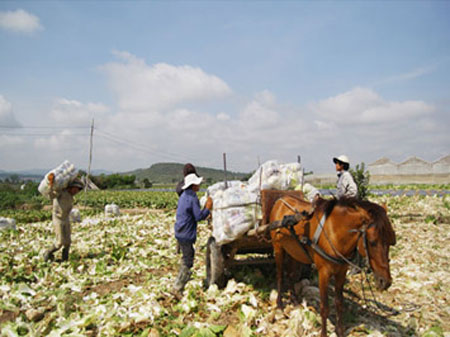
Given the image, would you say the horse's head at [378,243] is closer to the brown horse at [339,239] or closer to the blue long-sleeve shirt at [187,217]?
the brown horse at [339,239]

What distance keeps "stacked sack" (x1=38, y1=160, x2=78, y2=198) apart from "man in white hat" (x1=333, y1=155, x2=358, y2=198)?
6.69 metres

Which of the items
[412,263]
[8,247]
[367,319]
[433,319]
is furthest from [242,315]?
[8,247]

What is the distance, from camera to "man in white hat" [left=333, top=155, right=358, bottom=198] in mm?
5910

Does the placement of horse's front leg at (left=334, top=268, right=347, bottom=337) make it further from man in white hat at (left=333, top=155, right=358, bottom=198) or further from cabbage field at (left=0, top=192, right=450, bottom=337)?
man in white hat at (left=333, top=155, right=358, bottom=198)

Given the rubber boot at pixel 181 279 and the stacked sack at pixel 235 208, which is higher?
the stacked sack at pixel 235 208

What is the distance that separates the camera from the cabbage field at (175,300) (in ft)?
15.4

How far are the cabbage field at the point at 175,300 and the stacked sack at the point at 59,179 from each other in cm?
190

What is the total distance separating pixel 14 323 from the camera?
186 inches

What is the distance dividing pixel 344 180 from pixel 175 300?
3935 millimetres

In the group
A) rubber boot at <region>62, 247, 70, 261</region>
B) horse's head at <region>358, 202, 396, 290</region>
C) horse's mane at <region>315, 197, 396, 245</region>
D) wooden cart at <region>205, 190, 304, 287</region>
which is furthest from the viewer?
rubber boot at <region>62, 247, 70, 261</region>

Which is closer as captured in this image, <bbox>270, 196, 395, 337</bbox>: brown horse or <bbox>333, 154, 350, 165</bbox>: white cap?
<bbox>270, 196, 395, 337</bbox>: brown horse

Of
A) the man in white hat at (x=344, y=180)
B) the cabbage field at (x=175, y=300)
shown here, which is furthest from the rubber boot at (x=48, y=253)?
the man in white hat at (x=344, y=180)

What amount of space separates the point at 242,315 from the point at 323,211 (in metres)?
2.17

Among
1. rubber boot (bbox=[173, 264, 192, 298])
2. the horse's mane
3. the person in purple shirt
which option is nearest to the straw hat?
the person in purple shirt
